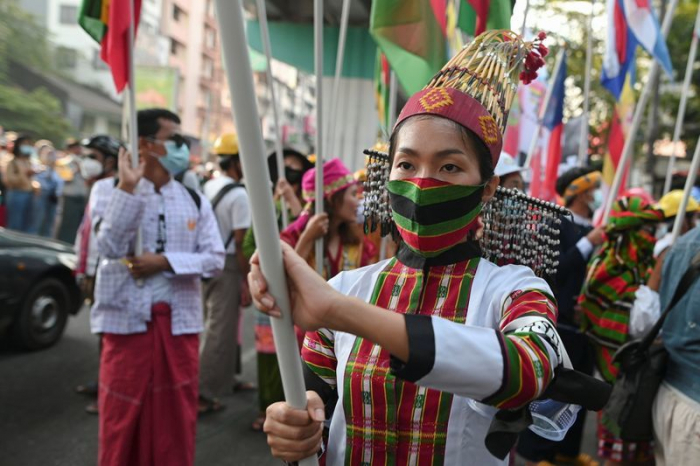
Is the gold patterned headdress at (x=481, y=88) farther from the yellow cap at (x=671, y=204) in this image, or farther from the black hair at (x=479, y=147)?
the yellow cap at (x=671, y=204)

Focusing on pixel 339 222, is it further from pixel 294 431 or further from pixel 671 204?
pixel 294 431

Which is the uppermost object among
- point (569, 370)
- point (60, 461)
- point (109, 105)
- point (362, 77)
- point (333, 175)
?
point (109, 105)

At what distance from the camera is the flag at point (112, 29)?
318cm

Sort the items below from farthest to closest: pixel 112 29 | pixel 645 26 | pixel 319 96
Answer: pixel 645 26
pixel 112 29
pixel 319 96

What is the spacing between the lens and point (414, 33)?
9.02 ft

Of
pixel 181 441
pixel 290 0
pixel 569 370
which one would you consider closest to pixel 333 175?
pixel 181 441

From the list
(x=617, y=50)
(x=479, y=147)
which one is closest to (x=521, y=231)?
(x=479, y=147)

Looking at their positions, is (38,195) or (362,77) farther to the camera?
(38,195)

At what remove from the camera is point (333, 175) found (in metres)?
3.84

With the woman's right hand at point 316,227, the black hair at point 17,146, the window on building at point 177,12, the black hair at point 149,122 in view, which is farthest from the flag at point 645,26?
the window on building at point 177,12

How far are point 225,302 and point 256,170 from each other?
4.14m

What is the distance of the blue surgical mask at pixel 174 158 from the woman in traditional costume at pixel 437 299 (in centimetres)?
207

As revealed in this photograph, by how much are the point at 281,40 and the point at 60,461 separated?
7069mm

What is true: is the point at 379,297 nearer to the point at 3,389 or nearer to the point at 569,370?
the point at 569,370
